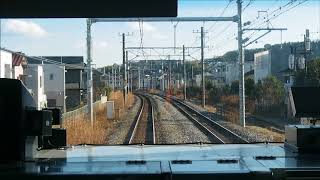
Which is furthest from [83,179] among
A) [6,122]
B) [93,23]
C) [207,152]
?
[93,23]

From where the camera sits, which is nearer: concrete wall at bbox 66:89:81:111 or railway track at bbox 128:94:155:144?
railway track at bbox 128:94:155:144

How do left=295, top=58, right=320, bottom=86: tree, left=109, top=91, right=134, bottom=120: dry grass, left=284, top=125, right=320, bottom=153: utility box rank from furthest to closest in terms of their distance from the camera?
left=109, top=91, right=134, bottom=120: dry grass
left=295, top=58, right=320, bottom=86: tree
left=284, top=125, right=320, bottom=153: utility box

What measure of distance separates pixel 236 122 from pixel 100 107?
7.03 m

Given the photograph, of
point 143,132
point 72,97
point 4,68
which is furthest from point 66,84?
point 4,68

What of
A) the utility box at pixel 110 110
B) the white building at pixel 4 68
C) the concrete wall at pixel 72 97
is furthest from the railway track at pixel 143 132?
the concrete wall at pixel 72 97

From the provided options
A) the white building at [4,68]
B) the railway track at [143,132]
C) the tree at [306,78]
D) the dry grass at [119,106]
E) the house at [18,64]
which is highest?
the house at [18,64]

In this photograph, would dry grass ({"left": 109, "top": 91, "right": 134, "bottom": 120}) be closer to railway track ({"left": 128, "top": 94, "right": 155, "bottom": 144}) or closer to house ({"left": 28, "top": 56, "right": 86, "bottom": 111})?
railway track ({"left": 128, "top": 94, "right": 155, "bottom": 144})

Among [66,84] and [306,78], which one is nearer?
[306,78]

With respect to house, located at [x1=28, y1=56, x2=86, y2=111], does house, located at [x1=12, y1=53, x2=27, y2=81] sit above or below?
above

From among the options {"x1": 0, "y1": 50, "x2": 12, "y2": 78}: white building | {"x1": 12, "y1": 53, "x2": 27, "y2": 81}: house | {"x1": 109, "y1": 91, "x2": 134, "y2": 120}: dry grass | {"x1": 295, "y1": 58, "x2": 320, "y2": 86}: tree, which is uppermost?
{"x1": 12, "y1": 53, "x2": 27, "y2": 81}: house

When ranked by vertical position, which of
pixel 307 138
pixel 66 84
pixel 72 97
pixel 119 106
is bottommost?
pixel 119 106

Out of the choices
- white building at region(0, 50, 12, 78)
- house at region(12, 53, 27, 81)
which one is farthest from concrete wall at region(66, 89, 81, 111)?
white building at region(0, 50, 12, 78)

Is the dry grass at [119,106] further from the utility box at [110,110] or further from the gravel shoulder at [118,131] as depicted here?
the utility box at [110,110]

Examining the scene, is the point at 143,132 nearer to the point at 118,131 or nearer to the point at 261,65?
the point at 118,131
